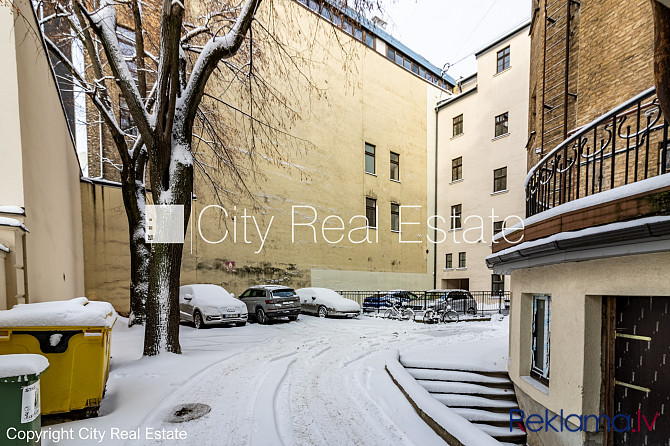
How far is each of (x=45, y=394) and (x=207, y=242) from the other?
13.1 meters

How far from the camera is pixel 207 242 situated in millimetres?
16719

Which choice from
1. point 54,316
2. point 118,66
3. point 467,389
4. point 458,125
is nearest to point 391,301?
point 467,389

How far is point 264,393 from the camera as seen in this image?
5.41 m

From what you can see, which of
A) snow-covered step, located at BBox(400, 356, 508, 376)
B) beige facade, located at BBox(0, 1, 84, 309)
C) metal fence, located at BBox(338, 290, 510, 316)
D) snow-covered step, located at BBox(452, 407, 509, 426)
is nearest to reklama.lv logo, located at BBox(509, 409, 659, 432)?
snow-covered step, located at BBox(452, 407, 509, 426)

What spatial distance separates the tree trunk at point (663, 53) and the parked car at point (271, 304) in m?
12.9

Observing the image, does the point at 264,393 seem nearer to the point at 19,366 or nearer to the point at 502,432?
the point at 19,366

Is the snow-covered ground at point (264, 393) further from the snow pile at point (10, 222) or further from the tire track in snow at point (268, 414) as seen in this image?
the snow pile at point (10, 222)

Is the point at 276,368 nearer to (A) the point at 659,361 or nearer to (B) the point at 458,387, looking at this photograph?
(B) the point at 458,387

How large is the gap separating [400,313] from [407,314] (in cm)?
34

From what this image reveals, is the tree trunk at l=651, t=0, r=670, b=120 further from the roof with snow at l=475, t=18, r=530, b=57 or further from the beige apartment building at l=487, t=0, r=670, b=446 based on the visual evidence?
the roof with snow at l=475, t=18, r=530, b=57

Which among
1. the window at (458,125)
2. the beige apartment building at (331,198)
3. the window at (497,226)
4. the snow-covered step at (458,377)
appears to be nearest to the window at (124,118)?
the beige apartment building at (331,198)

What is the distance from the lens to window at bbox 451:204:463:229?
25.5 metres

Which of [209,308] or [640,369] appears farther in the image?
[209,308]

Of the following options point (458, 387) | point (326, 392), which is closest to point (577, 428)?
point (458, 387)
